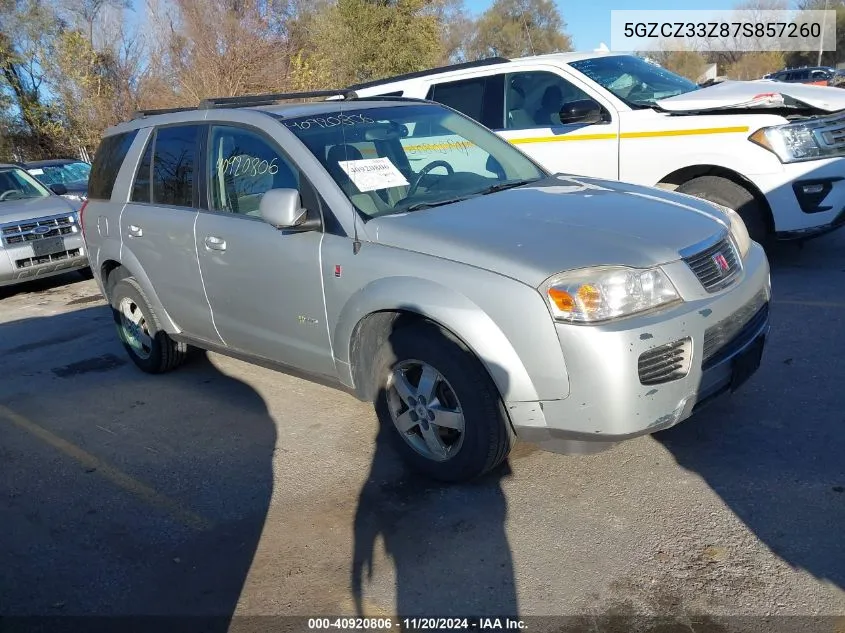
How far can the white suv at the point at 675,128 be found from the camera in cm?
600

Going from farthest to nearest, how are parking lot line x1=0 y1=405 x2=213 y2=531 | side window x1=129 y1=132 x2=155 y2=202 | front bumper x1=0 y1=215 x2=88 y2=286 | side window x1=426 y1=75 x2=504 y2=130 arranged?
1. front bumper x1=0 y1=215 x2=88 y2=286
2. side window x1=426 y1=75 x2=504 y2=130
3. side window x1=129 y1=132 x2=155 y2=202
4. parking lot line x1=0 y1=405 x2=213 y2=531

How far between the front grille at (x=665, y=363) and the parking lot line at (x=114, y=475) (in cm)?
211

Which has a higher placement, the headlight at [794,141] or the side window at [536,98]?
the side window at [536,98]

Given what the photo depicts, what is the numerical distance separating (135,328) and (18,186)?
234 inches

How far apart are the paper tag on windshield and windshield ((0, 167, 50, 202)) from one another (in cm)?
775

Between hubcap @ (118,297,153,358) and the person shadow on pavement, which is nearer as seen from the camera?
the person shadow on pavement

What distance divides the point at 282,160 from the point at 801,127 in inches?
169

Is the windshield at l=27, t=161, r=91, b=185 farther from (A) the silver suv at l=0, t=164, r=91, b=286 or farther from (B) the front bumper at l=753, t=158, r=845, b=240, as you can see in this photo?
(B) the front bumper at l=753, t=158, r=845, b=240

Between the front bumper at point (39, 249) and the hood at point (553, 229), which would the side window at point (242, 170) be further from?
the front bumper at point (39, 249)

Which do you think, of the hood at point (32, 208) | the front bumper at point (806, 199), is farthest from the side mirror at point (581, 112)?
the hood at point (32, 208)

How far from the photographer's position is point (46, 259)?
923 centimetres

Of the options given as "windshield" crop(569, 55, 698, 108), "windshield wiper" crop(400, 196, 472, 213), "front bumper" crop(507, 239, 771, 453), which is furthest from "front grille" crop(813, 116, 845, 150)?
"windshield wiper" crop(400, 196, 472, 213)

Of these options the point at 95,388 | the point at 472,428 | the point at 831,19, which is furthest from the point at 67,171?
the point at 831,19

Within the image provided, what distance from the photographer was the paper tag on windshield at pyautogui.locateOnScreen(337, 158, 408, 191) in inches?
153
